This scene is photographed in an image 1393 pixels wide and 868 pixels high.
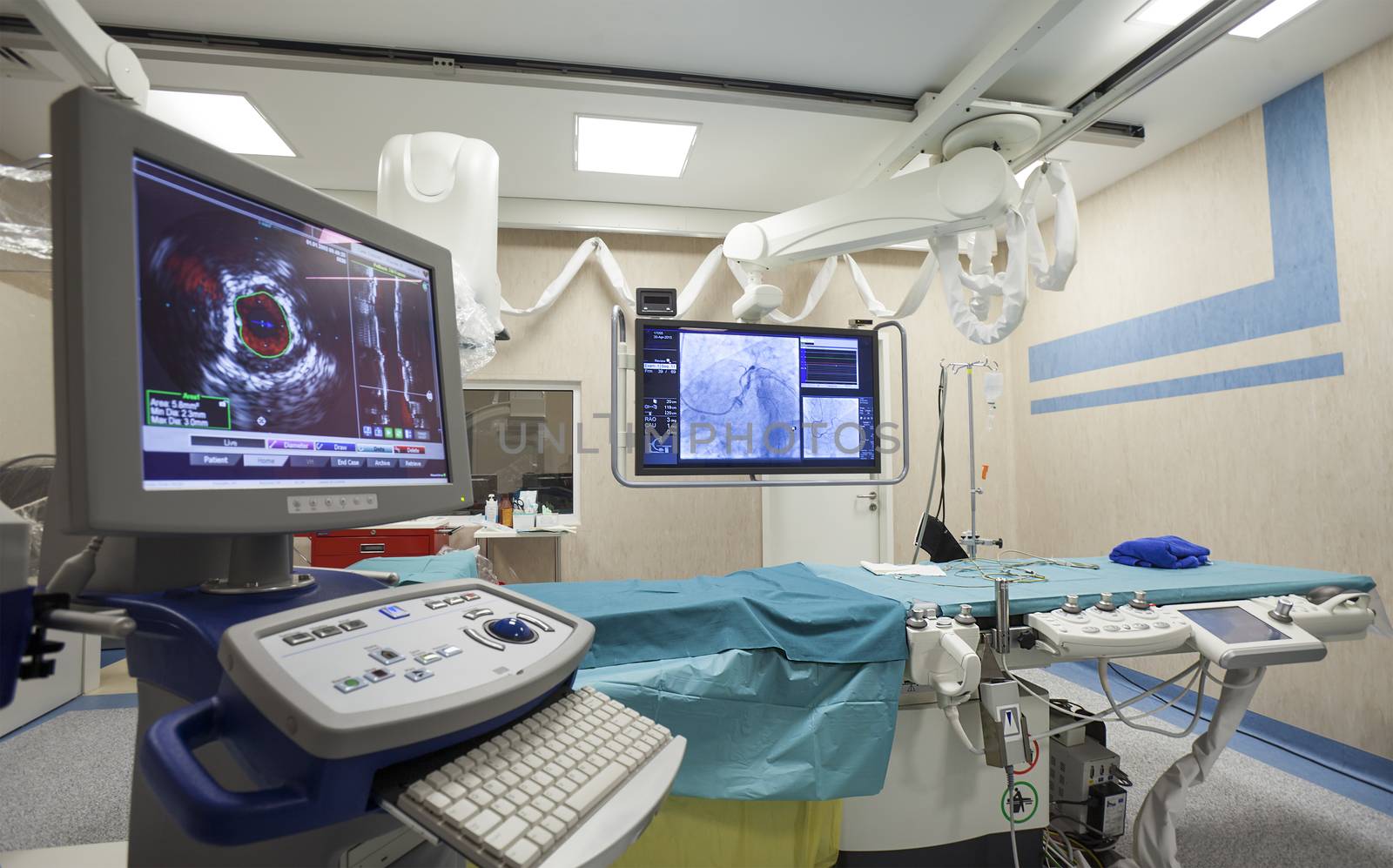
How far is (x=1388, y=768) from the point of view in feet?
8.11

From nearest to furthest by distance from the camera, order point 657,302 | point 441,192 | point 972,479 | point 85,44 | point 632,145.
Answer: point 85,44
point 441,192
point 657,302
point 972,479
point 632,145

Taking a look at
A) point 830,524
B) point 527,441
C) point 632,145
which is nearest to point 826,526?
point 830,524

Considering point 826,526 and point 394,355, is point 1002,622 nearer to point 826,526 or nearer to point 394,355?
point 394,355

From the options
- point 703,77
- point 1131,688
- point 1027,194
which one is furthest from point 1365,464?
point 703,77

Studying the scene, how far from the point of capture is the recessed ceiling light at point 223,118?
304 centimetres

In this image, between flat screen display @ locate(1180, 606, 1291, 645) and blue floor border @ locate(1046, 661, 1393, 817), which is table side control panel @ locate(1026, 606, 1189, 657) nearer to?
flat screen display @ locate(1180, 606, 1291, 645)

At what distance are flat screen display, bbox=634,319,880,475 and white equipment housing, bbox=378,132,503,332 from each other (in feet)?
1.72

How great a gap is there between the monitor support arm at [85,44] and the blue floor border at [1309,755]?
4175 mm

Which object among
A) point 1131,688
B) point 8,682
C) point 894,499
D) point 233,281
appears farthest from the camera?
point 894,499

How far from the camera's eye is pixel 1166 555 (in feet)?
6.66

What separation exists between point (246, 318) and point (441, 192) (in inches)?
50.0

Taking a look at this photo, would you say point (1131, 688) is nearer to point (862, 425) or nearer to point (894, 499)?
point (894, 499)

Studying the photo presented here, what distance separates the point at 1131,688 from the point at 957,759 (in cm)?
263

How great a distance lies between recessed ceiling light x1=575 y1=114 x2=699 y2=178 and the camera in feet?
11.0
